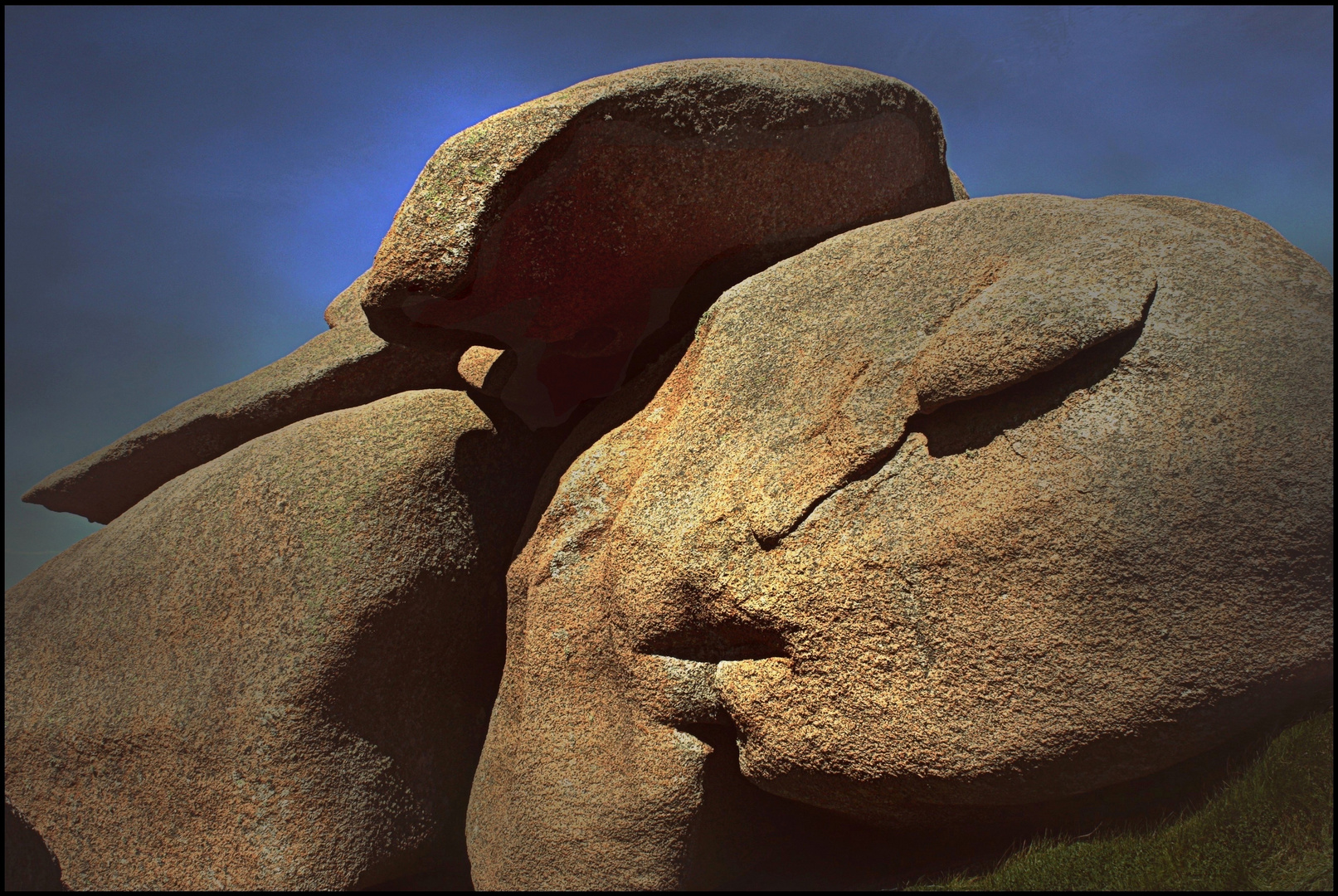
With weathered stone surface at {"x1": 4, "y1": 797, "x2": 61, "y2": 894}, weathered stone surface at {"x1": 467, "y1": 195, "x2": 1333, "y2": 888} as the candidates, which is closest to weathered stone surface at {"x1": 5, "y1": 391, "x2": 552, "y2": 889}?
weathered stone surface at {"x1": 4, "y1": 797, "x2": 61, "y2": 894}

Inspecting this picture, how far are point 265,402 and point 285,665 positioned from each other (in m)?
1.87

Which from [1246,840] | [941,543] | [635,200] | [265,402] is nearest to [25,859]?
[265,402]

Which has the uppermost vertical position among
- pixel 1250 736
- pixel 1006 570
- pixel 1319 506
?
pixel 1006 570

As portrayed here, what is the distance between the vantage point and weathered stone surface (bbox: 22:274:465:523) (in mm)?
4945

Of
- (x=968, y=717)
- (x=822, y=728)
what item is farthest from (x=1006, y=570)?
(x=822, y=728)

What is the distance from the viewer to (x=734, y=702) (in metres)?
3.04

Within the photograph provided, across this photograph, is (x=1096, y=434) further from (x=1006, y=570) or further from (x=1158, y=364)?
(x=1006, y=570)

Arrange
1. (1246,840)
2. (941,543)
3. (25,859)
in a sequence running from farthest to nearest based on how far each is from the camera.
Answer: (25,859) < (941,543) < (1246,840)

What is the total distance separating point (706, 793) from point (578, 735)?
579mm

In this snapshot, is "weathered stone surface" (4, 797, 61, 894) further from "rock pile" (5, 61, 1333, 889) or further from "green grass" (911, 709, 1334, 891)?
"green grass" (911, 709, 1334, 891)

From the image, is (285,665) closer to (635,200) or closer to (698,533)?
(698,533)

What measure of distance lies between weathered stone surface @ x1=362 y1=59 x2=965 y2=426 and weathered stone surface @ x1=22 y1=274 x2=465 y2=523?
982 mm

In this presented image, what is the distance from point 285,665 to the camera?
3.71 metres

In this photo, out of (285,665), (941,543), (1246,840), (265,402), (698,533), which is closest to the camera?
(1246,840)
